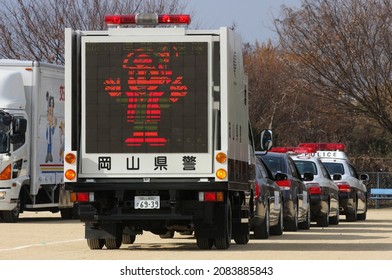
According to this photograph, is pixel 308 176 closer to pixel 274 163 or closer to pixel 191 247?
pixel 274 163

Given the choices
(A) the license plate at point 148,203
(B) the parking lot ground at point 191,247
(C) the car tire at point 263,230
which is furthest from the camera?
(C) the car tire at point 263,230

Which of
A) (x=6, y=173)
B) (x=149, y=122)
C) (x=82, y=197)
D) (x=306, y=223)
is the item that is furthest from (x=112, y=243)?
(x=6, y=173)

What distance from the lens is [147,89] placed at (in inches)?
813

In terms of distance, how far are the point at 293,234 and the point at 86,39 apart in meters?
8.56

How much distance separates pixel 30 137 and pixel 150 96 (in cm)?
1366

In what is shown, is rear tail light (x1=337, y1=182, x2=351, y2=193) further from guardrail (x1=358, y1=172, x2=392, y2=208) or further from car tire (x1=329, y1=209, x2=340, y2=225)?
guardrail (x1=358, y1=172, x2=392, y2=208)

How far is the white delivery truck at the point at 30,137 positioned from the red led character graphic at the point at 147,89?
12141 millimetres

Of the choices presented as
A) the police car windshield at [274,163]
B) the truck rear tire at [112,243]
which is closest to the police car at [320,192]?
the police car windshield at [274,163]

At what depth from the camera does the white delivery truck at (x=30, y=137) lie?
108 ft

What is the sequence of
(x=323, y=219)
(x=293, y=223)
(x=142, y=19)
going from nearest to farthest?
1. (x=142, y=19)
2. (x=293, y=223)
3. (x=323, y=219)

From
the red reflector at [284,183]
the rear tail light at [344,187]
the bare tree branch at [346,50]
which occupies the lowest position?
the rear tail light at [344,187]

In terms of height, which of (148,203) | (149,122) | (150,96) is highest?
(150,96)

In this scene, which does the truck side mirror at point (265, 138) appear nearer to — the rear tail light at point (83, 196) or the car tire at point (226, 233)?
the car tire at point (226, 233)

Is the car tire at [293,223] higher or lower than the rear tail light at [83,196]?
lower
